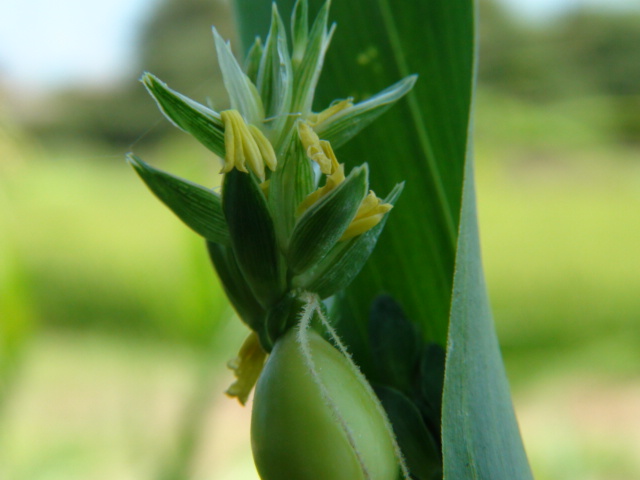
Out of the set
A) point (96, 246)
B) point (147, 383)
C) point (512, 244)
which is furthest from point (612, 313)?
point (96, 246)

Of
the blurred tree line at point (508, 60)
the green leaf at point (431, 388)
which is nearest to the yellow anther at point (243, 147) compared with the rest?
the green leaf at point (431, 388)

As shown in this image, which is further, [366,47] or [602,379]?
[602,379]

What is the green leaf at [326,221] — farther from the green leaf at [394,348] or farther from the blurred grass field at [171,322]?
the blurred grass field at [171,322]

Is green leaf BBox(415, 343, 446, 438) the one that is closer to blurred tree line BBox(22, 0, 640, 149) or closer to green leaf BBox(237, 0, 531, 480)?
green leaf BBox(237, 0, 531, 480)

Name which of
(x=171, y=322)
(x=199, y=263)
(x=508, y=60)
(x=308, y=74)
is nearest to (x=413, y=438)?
(x=308, y=74)

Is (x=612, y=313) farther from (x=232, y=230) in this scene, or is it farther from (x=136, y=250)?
(x=232, y=230)

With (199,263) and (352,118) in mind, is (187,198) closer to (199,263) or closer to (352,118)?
(352,118)
